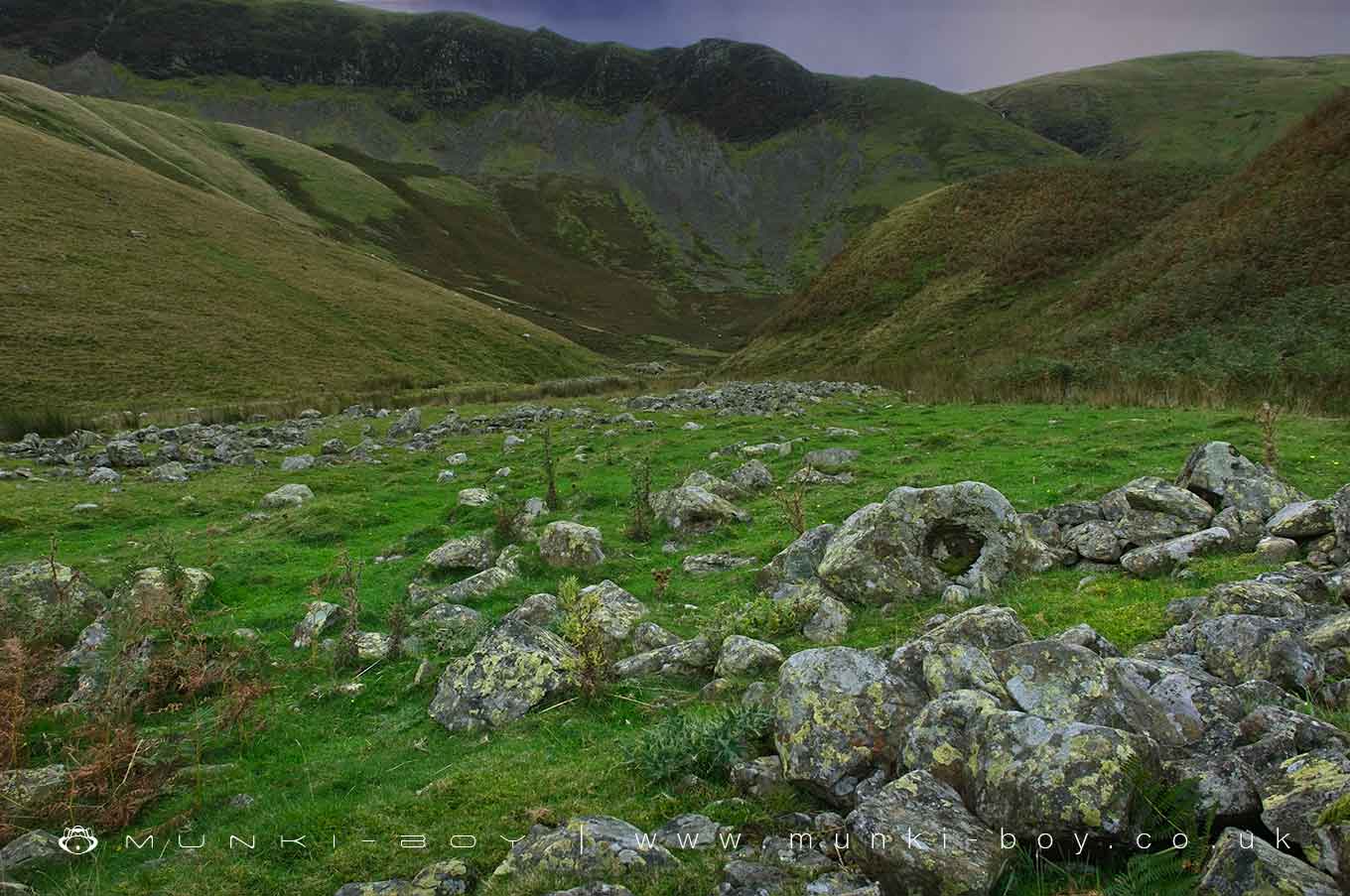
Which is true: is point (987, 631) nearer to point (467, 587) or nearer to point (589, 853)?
point (589, 853)

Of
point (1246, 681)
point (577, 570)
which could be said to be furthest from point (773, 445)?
point (1246, 681)

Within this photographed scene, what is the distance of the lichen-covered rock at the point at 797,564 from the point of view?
37.0 ft

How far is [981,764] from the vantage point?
5.00m

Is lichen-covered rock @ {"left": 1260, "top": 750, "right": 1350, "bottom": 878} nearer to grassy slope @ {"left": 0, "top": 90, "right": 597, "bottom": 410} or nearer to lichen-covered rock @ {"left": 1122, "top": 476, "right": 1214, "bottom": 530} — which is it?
lichen-covered rock @ {"left": 1122, "top": 476, "right": 1214, "bottom": 530}

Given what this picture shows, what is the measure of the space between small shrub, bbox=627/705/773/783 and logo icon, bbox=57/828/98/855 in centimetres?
513

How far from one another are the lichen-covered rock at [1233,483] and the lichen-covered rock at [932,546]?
3.16 m

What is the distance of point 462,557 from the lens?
14336 millimetres

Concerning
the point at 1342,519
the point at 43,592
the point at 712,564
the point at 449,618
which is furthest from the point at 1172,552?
the point at 43,592

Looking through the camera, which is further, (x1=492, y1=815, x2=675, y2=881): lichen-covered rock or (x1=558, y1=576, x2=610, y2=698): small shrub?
(x1=558, y1=576, x2=610, y2=698): small shrub


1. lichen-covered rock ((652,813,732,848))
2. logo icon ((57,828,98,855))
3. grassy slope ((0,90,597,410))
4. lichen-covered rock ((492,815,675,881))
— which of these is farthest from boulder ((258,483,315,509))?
grassy slope ((0,90,597,410))

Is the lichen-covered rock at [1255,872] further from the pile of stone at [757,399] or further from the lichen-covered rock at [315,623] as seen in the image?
the pile of stone at [757,399]

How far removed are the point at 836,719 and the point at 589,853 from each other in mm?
2298

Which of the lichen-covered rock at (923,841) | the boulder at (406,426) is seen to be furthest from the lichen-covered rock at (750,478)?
the boulder at (406,426)

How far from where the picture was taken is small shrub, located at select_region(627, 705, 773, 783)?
248 inches
